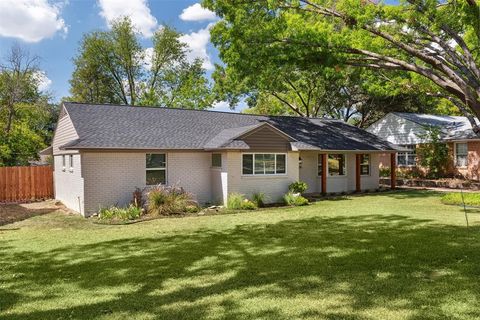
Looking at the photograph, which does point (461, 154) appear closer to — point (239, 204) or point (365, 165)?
point (365, 165)

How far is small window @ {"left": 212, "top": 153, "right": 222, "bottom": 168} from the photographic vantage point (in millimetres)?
18047

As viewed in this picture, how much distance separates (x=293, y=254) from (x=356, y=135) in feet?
60.7

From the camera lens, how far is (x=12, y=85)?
109 feet

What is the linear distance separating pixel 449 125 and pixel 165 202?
26.2m

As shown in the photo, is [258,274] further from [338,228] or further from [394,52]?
[394,52]

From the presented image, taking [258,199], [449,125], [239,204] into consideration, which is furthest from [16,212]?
[449,125]

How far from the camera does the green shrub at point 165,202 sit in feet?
49.8

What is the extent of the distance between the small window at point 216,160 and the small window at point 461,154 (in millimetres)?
19221

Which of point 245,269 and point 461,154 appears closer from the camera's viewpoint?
point 245,269

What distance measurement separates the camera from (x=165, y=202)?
15.3 meters

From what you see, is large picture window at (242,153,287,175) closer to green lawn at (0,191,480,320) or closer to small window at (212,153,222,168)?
small window at (212,153,222,168)

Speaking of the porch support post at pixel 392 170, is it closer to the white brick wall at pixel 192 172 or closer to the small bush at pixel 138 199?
the white brick wall at pixel 192 172

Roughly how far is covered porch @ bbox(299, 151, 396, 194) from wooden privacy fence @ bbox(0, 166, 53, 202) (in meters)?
14.3

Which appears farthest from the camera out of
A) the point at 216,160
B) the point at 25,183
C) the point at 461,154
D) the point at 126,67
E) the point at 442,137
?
the point at 126,67
